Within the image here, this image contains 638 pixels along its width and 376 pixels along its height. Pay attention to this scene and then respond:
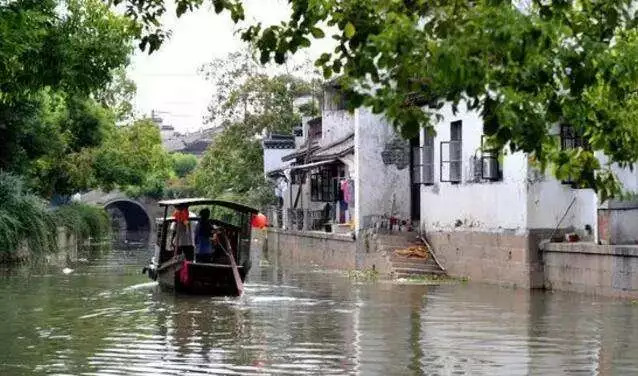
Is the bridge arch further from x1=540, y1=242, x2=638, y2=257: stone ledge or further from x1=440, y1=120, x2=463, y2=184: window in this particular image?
x1=540, y1=242, x2=638, y2=257: stone ledge

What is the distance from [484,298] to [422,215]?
24.0 feet

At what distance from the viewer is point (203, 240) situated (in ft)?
75.1

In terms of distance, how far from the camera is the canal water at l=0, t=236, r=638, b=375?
12.7 m

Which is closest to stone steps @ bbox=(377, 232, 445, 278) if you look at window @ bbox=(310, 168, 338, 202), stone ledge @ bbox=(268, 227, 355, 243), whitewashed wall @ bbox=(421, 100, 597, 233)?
whitewashed wall @ bbox=(421, 100, 597, 233)

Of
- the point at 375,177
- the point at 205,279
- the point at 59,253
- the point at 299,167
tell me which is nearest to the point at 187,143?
the point at 59,253

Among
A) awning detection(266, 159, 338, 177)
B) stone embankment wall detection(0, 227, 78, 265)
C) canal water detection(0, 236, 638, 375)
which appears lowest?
canal water detection(0, 236, 638, 375)

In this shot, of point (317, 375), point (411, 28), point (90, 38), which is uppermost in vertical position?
point (90, 38)

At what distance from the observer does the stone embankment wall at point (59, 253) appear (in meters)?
32.7

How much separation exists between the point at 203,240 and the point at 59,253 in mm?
19245

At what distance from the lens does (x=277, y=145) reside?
169 feet

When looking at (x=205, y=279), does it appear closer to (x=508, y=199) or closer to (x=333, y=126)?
(x=508, y=199)

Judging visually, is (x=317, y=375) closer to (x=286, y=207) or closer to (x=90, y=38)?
(x=90, y=38)

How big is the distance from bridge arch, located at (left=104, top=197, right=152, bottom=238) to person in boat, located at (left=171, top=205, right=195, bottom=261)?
6372cm

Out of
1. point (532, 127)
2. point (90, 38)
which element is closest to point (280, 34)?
point (532, 127)
